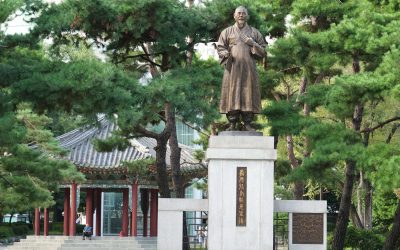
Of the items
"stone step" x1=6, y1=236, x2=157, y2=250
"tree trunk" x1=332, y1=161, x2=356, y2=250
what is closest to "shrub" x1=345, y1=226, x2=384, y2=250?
"tree trunk" x1=332, y1=161, x2=356, y2=250

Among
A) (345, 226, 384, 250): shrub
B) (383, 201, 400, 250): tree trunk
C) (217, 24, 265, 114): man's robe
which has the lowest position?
(345, 226, 384, 250): shrub

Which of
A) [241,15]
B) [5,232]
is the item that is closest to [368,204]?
[5,232]

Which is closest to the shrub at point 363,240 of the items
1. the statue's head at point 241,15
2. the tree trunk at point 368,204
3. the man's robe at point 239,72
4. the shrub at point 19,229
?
the tree trunk at point 368,204

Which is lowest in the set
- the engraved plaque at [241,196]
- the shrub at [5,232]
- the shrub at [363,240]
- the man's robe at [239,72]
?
the shrub at [5,232]

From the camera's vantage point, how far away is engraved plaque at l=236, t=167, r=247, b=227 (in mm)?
14211

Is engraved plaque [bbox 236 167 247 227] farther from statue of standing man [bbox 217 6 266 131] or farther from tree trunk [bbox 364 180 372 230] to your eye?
tree trunk [bbox 364 180 372 230]

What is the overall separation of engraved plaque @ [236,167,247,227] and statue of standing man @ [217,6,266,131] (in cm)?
84

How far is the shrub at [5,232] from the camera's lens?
131 feet

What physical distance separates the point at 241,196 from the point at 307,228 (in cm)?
138

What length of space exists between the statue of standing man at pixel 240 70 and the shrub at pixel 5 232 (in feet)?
89.1

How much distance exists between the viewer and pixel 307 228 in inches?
584

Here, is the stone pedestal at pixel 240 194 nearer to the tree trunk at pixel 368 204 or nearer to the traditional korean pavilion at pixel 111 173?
the traditional korean pavilion at pixel 111 173

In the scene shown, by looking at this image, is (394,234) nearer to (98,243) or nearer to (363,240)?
(363,240)

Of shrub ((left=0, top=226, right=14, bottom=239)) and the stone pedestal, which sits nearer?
the stone pedestal
